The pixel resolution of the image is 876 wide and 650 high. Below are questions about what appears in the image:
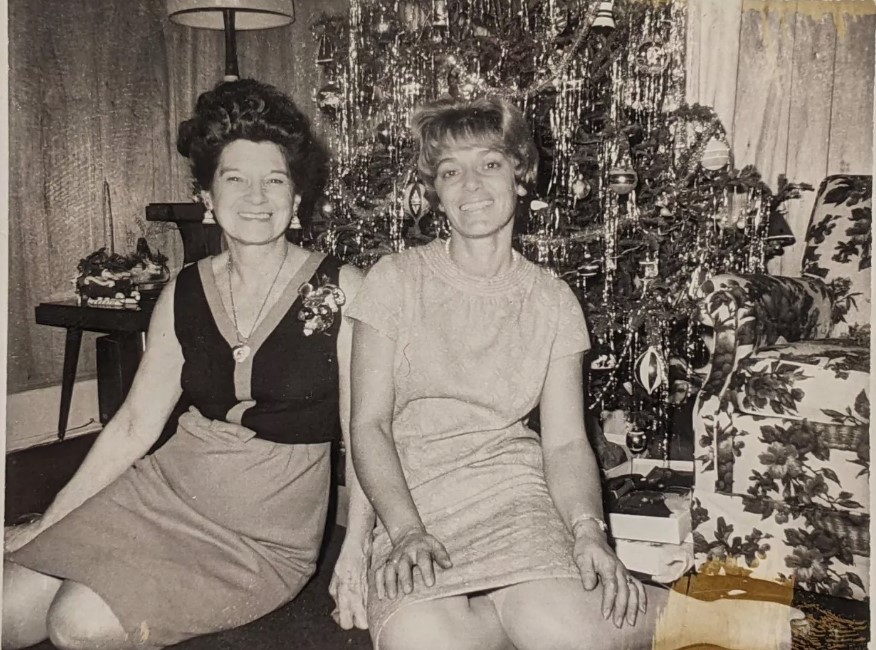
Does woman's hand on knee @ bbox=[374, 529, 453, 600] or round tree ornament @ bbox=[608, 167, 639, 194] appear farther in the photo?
round tree ornament @ bbox=[608, 167, 639, 194]

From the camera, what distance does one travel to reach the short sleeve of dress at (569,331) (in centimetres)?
125

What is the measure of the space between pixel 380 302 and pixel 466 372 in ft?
0.58

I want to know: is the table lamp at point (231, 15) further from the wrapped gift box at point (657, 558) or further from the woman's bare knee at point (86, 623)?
the wrapped gift box at point (657, 558)

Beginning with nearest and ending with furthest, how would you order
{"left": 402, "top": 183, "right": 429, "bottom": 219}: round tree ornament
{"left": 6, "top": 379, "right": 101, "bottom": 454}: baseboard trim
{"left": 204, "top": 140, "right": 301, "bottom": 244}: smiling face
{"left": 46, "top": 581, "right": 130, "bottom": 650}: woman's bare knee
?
{"left": 46, "top": 581, "right": 130, "bottom": 650}: woman's bare knee
{"left": 204, "top": 140, "right": 301, "bottom": 244}: smiling face
{"left": 6, "top": 379, "right": 101, "bottom": 454}: baseboard trim
{"left": 402, "top": 183, "right": 429, "bottom": 219}: round tree ornament

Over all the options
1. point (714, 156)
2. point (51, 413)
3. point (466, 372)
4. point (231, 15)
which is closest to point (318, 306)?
point (466, 372)

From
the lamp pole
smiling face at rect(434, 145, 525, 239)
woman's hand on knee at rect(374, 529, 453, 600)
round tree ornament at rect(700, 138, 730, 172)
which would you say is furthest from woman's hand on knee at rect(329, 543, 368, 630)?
round tree ornament at rect(700, 138, 730, 172)

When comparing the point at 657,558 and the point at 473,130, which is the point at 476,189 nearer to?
the point at 473,130

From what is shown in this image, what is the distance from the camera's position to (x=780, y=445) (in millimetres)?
1684

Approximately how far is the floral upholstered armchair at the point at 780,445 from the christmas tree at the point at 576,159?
18cm

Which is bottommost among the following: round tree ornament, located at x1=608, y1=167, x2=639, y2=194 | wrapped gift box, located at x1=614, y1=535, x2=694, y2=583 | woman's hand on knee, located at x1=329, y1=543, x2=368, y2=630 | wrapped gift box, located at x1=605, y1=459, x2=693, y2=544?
wrapped gift box, located at x1=614, y1=535, x2=694, y2=583

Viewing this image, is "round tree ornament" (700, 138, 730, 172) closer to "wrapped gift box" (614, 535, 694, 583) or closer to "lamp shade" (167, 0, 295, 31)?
"wrapped gift box" (614, 535, 694, 583)

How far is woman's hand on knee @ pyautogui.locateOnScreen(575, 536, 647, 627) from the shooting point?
104 cm

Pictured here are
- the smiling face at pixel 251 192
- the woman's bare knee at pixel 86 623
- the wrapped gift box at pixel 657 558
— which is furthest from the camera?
the wrapped gift box at pixel 657 558

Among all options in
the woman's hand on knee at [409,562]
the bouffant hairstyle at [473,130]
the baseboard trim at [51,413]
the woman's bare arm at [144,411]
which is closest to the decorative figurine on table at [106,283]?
the baseboard trim at [51,413]
